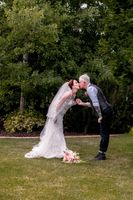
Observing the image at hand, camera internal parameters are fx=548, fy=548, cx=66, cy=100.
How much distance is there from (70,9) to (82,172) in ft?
31.6

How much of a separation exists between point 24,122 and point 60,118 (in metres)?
5.06

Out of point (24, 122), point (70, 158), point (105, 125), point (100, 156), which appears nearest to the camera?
point (70, 158)

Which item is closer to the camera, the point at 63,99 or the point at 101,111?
the point at 101,111

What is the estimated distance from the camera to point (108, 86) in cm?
1797

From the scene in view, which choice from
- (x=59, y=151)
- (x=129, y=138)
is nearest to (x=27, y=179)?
(x=59, y=151)

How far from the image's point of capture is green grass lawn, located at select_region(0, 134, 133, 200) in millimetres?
8328

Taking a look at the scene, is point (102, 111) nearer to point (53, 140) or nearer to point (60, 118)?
point (60, 118)

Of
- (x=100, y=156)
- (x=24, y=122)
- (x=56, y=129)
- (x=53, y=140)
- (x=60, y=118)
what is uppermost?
(x=60, y=118)

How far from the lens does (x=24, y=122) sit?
1762 centimetres

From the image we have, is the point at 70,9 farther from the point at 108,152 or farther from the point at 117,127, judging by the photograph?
the point at 108,152

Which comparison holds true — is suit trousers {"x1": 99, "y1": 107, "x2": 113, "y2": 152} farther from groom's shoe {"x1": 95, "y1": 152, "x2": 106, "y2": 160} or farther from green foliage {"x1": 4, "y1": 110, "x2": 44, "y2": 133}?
green foliage {"x1": 4, "y1": 110, "x2": 44, "y2": 133}

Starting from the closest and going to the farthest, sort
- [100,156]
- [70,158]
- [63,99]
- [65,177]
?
[65,177] < [70,158] < [100,156] < [63,99]

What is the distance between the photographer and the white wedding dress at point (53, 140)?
40.5 feet

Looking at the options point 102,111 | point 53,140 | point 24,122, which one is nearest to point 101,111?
point 102,111
